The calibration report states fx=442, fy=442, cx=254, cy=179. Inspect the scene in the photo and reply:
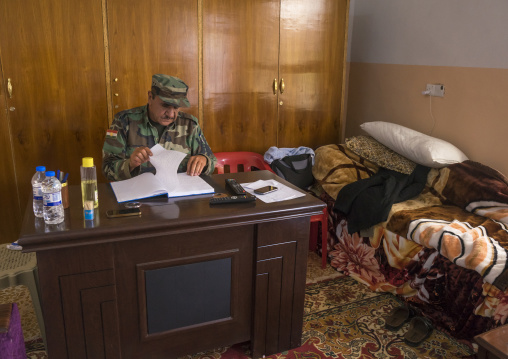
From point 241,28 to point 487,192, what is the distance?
6.52 ft

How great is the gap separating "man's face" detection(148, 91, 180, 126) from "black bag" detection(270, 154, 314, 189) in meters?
1.12

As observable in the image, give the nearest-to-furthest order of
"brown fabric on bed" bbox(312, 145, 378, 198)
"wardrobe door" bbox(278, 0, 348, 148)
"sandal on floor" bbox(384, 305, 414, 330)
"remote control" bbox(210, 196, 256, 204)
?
1. "remote control" bbox(210, 196, 256, 204)
2. "sandal on floor" bbox(384, 305, 414, 330)
3. "brown fabric on bed" bbox(312, 145, 378, 198)
4. "wardrobe door" bbox(278, 0, 348, 148)

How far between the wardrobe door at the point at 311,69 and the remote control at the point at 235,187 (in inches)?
61.8

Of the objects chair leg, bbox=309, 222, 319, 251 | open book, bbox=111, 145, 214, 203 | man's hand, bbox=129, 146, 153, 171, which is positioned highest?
man's hand, bbox=129, 146, 153, 171

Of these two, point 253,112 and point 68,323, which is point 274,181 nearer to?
point 68,323

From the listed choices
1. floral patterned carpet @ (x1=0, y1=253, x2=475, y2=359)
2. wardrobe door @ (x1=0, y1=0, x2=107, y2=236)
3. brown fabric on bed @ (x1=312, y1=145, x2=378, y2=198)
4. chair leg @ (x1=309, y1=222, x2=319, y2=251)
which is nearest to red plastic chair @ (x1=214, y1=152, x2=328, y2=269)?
chair leg @ (x1=309, y1=222, x2=319, y2=251)

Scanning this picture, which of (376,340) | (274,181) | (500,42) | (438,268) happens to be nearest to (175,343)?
(274,181)

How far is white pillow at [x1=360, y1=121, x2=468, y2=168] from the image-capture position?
2779 mm

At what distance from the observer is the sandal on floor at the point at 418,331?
2.22 meters

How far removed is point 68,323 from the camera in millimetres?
1654

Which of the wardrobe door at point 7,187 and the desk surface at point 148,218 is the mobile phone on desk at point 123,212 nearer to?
the desk surface at point 148,218

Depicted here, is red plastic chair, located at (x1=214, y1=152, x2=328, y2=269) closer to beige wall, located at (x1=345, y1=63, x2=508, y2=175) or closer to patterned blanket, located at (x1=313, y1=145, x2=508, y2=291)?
patterned blanket, located at (x1=313, y1=145, x2=508, y2=291)

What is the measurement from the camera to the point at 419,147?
284 cm

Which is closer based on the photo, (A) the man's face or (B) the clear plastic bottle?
(B) the clear plastic bottle
